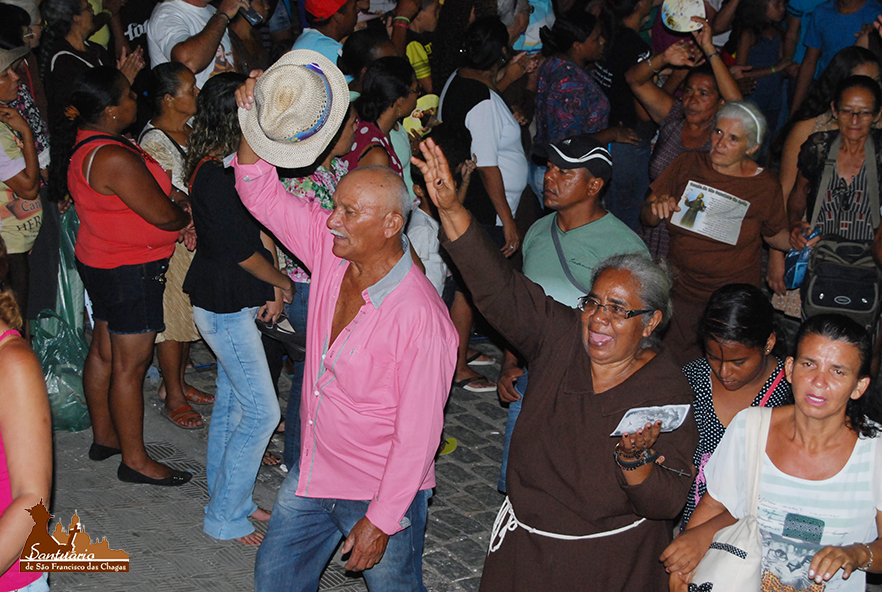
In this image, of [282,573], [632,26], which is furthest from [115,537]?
[632,26]

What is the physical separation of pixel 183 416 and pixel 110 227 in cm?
175

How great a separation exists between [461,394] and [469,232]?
156 inches

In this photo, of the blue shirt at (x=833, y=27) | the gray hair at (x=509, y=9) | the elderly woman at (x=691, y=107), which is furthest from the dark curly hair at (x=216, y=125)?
the blue shirt at (x=833, y=27)

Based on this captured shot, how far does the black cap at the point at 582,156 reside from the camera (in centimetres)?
437

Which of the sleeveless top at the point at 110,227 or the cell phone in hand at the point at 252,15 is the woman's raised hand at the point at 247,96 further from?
the cell phone in hand at the point at 252,15

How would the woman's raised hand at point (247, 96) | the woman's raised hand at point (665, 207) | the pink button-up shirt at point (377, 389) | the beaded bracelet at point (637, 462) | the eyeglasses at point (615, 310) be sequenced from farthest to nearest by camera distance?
the woman's raised hand at point (665, 207), the woman's raised hand at point (247, 96), the pink button-up shirt at point (377, 389), the eyeglasses at point (615, 310), the beaded bracelet at point (637, 462)

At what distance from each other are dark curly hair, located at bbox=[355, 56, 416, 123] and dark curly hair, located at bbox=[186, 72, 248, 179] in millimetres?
1164

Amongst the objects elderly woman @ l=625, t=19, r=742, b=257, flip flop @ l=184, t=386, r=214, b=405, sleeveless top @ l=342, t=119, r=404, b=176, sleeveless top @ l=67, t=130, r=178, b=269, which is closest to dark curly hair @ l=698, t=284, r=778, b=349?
elderly woman @ l=625, t=19, r=742, b=257

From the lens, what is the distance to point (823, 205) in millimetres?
5492

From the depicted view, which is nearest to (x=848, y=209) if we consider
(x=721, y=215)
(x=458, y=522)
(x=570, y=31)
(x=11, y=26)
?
(x=721, y=215)

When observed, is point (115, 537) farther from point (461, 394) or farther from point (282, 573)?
point (461, 394)

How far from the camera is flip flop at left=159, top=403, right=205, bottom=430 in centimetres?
596

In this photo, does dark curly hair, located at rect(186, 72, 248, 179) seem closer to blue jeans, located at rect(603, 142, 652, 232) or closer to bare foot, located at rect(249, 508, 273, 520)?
bare foot, located at rect(249, 508, 273, 520)
